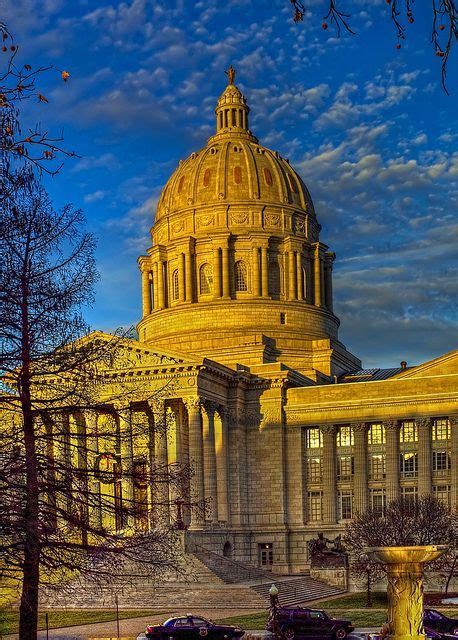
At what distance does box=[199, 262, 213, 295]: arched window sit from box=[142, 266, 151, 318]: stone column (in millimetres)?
7378

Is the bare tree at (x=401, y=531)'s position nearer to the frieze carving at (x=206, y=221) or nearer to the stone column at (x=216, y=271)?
the stone column at (x=216, y=271)

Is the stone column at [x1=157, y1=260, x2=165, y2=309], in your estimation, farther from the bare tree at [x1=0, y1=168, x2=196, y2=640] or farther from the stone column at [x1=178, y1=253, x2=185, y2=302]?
the bare tree at [x1=0, y1=168, x2=196, y2=640]

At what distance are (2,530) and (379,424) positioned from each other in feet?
214

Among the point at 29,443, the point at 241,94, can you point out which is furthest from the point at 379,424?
the point at 29,443

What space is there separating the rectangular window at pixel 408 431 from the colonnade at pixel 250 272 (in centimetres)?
2005

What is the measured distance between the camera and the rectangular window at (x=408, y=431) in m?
81.6

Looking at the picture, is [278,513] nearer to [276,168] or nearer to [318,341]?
[318,341]

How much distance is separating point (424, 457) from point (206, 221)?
3207cm

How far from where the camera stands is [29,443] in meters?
21.3

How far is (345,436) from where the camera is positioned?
84.0 m

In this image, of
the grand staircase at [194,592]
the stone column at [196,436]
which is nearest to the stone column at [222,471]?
the stone column at [196,436]

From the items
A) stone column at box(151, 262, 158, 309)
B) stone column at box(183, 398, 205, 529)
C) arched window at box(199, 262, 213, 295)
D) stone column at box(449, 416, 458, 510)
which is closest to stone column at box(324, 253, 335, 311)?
arched window at box(199, 262, 213, 295)

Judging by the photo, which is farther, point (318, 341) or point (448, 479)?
point (318, 341)

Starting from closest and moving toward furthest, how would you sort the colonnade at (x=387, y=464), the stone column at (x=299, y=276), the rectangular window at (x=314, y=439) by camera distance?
the colonnade at (x=387, y=464)
the rectangular window at (x=314, y=439)
the stone column at (x=299, y=276)
